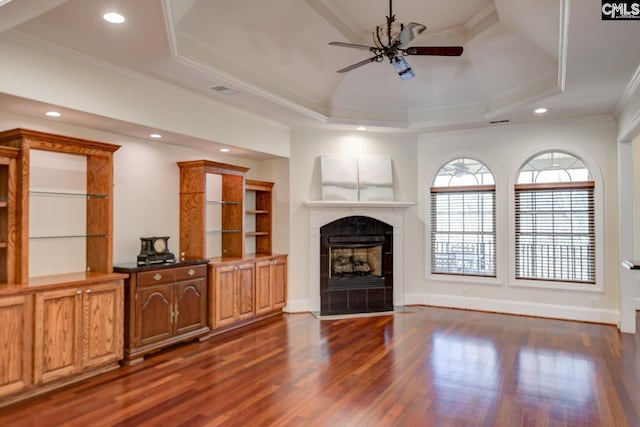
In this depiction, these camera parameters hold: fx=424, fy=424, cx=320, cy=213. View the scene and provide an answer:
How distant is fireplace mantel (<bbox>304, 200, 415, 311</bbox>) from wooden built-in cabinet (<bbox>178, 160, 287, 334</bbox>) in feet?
1.65

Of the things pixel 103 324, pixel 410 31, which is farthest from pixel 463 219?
pixel 103 324

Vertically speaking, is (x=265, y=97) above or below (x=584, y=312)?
above

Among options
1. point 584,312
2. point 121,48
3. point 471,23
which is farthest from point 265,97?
point 584,312

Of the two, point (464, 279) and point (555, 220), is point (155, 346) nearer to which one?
point (464, 279)

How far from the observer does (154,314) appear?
454cm

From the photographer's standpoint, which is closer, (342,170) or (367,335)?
(367,335)

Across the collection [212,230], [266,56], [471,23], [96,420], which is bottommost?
[96,420]

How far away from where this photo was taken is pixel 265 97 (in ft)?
16.5

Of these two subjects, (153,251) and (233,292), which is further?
(233,292)

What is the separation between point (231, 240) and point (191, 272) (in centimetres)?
114

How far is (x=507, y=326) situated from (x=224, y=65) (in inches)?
194

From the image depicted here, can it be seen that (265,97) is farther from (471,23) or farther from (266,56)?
(471,23)

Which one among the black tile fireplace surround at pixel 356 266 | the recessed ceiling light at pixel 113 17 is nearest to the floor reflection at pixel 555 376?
the black tile fireplace surround at pixel 356 266

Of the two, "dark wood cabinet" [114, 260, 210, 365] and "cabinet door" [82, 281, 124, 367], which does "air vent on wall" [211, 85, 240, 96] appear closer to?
"dark wood cabinet" [114, 260, 210, 365]
